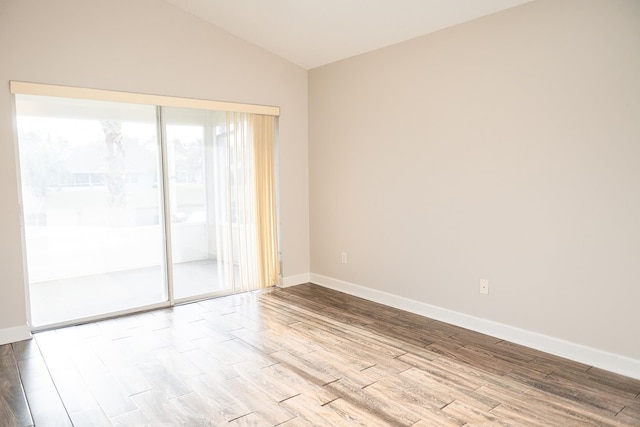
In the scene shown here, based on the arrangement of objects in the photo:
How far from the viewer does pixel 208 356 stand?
3119 millimetres

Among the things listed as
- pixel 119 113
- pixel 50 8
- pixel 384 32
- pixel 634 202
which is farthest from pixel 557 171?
pixel 50 8

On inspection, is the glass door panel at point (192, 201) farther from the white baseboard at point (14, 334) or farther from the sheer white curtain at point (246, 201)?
the white baseboard at point (14, 334)

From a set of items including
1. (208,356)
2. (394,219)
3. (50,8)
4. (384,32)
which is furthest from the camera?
(394,219)

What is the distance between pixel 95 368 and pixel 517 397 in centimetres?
269

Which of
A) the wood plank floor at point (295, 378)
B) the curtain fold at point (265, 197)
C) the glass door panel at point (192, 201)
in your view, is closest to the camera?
the wood plank floor at point (295, 378)

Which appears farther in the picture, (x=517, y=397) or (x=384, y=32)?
(x=384, y=32)

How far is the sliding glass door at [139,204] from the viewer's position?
12.0 ft

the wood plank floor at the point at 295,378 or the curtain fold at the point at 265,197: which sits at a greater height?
the curtain fold at the point at 265,197

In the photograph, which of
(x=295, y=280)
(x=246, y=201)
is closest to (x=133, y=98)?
(x=246, y=201)

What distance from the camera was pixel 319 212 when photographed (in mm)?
5074

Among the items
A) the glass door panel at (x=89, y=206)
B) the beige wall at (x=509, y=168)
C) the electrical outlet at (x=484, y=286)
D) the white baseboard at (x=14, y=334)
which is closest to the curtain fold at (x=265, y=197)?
the beige wall at (x=509, y=168)

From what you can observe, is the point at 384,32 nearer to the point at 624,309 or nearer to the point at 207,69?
the point at 207,69

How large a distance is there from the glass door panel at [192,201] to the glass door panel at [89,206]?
0.15m

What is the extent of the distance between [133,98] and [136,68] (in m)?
0.27
